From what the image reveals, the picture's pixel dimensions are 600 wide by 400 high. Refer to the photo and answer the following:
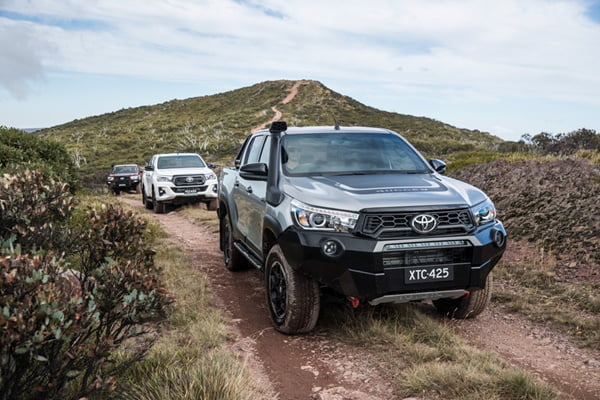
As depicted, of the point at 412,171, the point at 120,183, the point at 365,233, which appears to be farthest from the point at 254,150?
the point at 120,183

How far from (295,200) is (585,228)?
17.5ft

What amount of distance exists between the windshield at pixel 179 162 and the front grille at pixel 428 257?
40.0ft

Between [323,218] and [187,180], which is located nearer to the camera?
[323,218]

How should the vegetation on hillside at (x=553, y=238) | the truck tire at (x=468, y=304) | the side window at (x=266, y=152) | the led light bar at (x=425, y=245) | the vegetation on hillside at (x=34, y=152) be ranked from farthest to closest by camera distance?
the vegetation on hillside at (x=34, y=152)
the side window at (x=266, y=152)
the vegetation on hillside at (x=553, y=238)
the truck tire at (x=468, y=304)
the led light bar at (x=425, y=245)

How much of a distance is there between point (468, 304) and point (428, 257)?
1217 millimetres

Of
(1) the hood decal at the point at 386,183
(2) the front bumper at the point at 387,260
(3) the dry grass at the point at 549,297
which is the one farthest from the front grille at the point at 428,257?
Answer: (3) the dry grass at the point at 549,297

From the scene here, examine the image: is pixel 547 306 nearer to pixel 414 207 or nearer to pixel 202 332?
pixel 414 207

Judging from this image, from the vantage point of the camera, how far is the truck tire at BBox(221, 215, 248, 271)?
749 centimetres

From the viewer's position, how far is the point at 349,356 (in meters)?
4.60

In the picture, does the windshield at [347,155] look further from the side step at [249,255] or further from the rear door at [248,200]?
the side step at [249,255]

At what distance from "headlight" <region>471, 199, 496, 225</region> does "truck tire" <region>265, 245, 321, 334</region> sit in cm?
149

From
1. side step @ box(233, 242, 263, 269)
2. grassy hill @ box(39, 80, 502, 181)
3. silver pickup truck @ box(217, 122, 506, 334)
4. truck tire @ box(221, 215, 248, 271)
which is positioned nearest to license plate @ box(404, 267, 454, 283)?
silver pickup truck @ box(217, 122, 506, 334)

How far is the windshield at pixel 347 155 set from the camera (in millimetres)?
5555

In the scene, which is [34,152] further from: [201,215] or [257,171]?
Result: [257,171]
